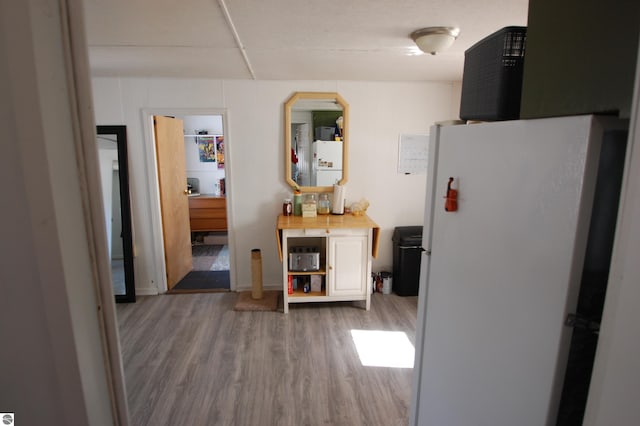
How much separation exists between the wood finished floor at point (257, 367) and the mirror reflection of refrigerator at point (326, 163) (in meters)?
1.32

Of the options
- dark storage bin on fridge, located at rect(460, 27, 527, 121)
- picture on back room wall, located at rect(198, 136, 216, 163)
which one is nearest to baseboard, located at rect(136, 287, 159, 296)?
picture on back room wall, located at rect(198, 136, 216, 163)

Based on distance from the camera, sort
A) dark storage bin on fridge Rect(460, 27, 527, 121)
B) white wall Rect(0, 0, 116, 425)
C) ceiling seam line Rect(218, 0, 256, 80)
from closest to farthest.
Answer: white wall Rect(0, 0, 116, 425) → dark storage bin on fridge Rect(460, 27, 527, 121) → ceiling seam line Rect(218, 0, 256, 80)

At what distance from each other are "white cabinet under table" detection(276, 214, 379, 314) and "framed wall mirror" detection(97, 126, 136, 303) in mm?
1609

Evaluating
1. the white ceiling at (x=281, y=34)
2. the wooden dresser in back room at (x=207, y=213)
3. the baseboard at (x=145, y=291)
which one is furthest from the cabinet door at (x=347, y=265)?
the wooden dresser in back room at (x=207, y=213)

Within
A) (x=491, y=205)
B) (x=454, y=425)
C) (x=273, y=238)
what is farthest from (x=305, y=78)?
(x=454, y=425)

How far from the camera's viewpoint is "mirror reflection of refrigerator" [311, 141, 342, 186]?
136 inches

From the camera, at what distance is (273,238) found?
357 cm

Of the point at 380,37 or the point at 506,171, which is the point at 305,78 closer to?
the point at 380,37

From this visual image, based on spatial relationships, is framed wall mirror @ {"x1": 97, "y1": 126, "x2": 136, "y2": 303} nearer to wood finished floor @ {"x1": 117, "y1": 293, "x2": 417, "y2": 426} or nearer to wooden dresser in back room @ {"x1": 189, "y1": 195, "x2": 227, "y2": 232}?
wood finished floor @ {"x1": 117, "y1": 293, "x2": 417, "y2": 426}

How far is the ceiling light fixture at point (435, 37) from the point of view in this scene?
1868 millimetres

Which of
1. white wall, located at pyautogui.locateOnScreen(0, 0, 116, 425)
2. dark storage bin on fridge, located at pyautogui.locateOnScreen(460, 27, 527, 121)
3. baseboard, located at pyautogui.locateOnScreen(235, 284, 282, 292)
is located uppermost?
dark storage bin on fridge, located at pyautogui.locateOnScreen(460, 27, 527, 121)

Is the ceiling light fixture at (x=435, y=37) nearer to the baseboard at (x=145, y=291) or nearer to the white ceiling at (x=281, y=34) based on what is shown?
the white ceiling at (x=281, y=34)

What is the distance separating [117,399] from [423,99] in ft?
11.7

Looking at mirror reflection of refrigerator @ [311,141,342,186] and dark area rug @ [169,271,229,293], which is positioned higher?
mirror reflection of refrigerator @ [311,141,342,186]
